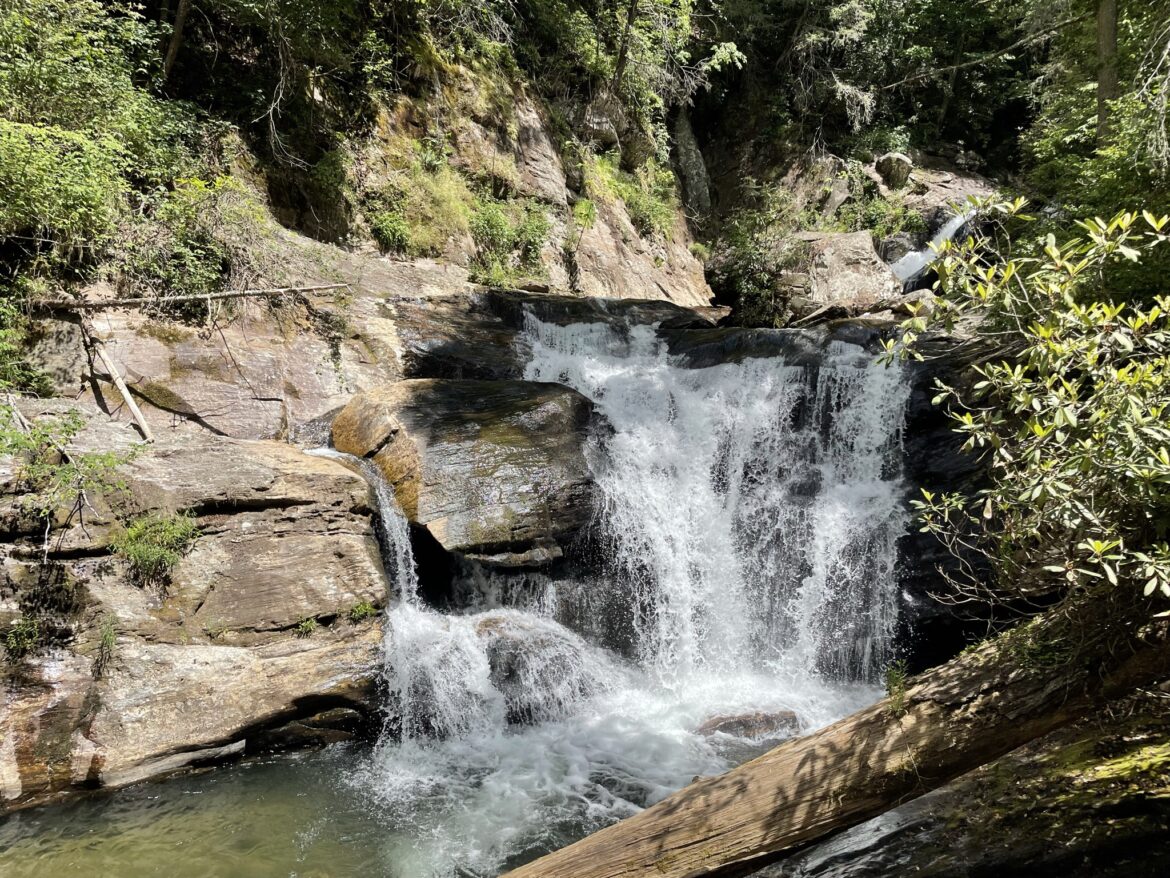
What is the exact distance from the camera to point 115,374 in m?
7.32

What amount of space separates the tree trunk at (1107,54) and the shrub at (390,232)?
1041cm

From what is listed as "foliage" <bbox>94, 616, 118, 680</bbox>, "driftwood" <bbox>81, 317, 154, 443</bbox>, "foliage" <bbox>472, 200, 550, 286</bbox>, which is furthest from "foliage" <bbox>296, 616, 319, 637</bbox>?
"foliage" <bbox>472, 200, 550, 286</bbox>

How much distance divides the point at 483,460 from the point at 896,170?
1894 cm

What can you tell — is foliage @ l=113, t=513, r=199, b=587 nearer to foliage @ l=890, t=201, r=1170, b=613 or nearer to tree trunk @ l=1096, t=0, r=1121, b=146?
foliage @ l=890, t=201, r=1170, b=613

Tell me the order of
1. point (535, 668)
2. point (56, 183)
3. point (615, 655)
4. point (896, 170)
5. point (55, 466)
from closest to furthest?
point (55, 466) → point (535, 668) → point (56, 183) → point (615, 655) → point (896, 170)

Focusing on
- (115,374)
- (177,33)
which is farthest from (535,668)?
(177,33)

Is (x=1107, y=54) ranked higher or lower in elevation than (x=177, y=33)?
lower

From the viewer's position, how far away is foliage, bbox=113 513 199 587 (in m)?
5.70

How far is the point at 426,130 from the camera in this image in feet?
45.1

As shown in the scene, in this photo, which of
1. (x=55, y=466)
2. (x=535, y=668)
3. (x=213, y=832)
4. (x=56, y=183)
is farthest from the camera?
(x=56, y=183)

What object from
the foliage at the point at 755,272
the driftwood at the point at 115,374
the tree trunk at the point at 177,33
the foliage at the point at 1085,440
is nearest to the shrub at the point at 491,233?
the foliage at the point at 755,272

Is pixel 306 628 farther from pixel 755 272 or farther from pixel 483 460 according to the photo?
A: pixel 755 272

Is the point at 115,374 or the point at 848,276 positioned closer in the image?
the point at 115,374

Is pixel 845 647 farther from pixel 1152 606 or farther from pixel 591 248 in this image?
pixel 591 248
